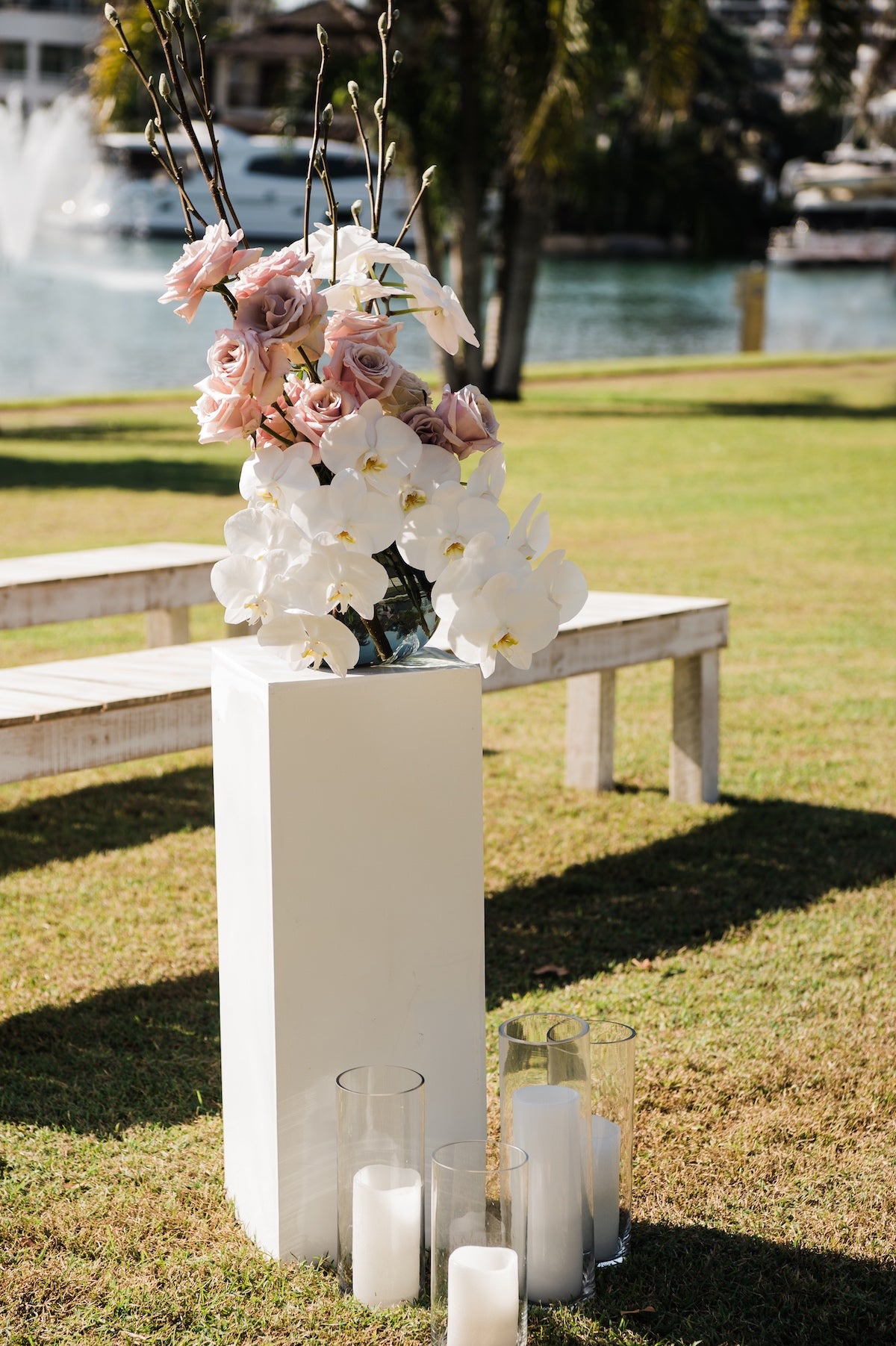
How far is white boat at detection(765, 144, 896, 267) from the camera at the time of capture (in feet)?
193

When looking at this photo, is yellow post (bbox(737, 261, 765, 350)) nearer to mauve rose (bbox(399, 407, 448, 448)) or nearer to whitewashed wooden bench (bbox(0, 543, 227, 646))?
whitewashed wooden bench (bbox(0, 543, 227, 646))

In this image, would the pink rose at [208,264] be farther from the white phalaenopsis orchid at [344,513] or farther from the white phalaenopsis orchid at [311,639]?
the white phalaenopsis orchid at [311,639]

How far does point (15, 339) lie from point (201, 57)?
25648 millimetres

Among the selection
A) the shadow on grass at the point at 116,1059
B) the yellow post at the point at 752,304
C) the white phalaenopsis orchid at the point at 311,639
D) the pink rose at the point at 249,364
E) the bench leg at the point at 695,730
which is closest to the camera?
the pink rose at the point at 249,364

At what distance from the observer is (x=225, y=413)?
2100mm

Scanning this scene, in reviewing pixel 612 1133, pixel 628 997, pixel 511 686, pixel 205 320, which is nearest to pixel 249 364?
pixel 612 1133

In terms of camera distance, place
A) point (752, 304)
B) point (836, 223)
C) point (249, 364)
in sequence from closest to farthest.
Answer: point (249, 364), point (752, 304), point (836, 223)

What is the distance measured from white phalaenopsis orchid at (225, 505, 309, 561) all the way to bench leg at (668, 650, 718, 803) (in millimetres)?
2623

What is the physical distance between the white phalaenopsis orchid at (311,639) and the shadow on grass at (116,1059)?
1.10m

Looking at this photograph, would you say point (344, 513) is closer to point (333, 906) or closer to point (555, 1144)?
point (333, 906)

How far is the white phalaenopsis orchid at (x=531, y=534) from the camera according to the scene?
2.18 m

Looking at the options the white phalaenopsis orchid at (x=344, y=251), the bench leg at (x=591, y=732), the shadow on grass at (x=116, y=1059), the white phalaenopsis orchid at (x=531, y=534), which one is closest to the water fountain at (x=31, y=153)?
the bench leg at (x=591, y=732)

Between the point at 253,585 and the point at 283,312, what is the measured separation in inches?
14.9

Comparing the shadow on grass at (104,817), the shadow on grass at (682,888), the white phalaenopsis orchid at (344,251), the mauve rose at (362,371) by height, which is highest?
the white phalaenopsis orchid at (344,251)
